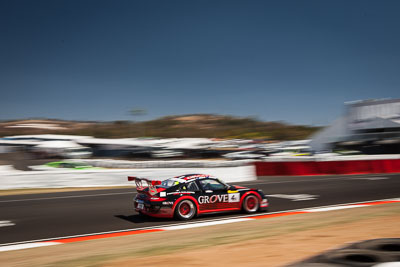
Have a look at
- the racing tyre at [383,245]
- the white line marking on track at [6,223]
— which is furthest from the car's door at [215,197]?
the racing tyre at [383,245]

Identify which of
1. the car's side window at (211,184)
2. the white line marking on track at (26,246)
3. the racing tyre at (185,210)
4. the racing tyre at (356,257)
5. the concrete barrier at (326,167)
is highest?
the concrete barrier at (326,167)

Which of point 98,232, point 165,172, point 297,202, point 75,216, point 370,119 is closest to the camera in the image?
point 98,232

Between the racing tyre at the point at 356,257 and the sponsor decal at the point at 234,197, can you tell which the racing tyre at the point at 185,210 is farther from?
the racing tyre at the point at 356,257

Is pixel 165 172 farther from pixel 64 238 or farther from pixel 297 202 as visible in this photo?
pixel 64 238

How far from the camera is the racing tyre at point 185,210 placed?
9.33 metres

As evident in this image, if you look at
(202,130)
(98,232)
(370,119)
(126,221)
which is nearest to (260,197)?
(126,221)

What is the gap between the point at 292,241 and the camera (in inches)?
245

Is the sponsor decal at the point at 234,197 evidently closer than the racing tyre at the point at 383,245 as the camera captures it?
No

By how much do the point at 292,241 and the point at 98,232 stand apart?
408 cm

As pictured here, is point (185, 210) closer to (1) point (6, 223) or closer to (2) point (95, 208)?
(2) point (95, 208)

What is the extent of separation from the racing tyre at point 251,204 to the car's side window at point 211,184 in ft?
2.52

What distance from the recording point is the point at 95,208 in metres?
11.7

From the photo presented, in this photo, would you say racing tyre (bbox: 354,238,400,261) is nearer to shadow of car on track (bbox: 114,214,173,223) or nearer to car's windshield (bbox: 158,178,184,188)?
car's windshield (bbox: 158,178,184,188)

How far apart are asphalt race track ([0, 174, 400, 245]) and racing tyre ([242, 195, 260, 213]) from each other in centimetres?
31
